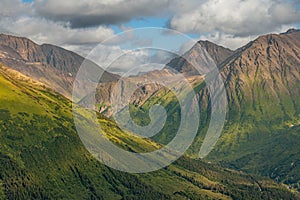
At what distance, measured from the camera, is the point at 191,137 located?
84.8 metres

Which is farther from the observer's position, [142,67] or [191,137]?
[142,67]

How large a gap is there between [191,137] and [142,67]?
20.4m

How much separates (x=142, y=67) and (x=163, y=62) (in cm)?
687

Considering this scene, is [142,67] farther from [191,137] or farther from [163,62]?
[191,137]

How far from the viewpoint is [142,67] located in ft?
313

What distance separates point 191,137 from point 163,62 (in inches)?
666

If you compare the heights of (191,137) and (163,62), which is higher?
(163,62)

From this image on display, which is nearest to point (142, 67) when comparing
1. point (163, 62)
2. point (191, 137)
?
point (163, 62)

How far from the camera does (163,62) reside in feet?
296

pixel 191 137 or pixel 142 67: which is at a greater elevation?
pixel 142 67

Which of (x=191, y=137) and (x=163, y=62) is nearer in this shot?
(x=191, y=137)
